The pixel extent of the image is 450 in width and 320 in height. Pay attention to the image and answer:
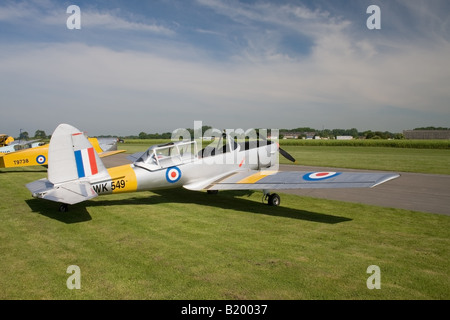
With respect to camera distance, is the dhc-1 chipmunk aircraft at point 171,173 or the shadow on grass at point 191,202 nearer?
the dhc-1 chipmunk aircraft at point 171,173

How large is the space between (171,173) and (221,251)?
434 cm

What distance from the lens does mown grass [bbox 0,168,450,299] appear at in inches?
162

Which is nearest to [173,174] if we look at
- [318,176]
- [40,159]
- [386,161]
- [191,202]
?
[191,202]

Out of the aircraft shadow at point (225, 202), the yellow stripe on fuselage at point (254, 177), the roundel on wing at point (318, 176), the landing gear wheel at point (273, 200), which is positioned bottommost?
the aircraft shadow at point (225, 202)

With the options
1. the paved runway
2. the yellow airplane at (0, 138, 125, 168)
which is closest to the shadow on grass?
the paved runway

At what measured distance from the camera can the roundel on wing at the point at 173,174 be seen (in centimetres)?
927

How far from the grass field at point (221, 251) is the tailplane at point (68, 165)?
752 mm

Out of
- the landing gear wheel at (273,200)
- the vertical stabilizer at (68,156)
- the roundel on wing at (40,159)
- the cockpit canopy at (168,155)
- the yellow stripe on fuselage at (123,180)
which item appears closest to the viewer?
the vertical stabilizer at (68,156)

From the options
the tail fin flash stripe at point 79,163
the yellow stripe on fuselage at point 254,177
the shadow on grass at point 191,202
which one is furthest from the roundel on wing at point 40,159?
the yellow stripe on fuselage at point 254,177

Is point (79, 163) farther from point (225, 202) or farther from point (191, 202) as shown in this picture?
point (225, 202)

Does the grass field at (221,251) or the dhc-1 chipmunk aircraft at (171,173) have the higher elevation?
the dhc-1 chipmunk aircraft at (171,173)

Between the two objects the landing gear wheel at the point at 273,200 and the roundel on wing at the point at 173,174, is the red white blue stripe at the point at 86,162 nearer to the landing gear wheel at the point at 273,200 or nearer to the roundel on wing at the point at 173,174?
the roundel on wing at the point at 173,174

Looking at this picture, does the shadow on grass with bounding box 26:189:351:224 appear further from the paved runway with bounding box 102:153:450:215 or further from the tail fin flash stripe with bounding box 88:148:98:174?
the paved runway with bounding box 102:153:450:215

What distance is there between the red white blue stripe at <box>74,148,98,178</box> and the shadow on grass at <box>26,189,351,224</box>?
111cm
